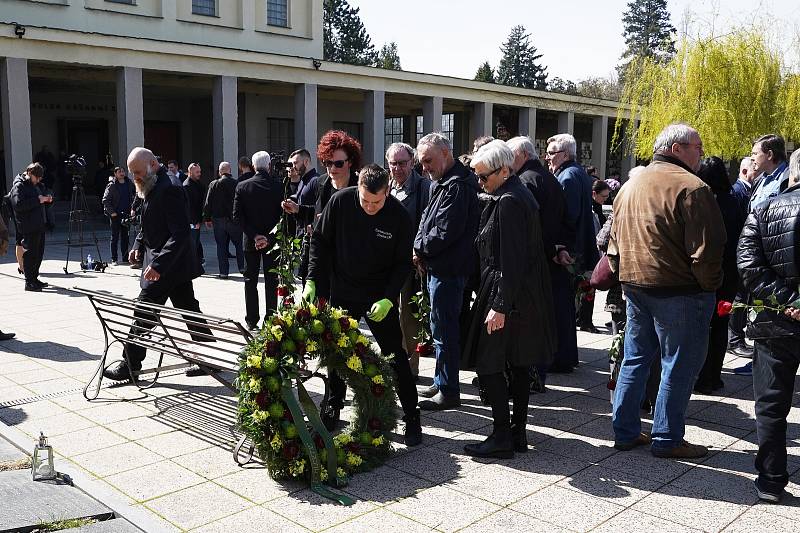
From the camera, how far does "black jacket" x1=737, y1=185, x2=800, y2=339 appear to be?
3.94 metres

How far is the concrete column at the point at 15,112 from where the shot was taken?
19.0m

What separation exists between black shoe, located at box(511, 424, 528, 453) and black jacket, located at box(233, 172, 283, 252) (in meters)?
4.20

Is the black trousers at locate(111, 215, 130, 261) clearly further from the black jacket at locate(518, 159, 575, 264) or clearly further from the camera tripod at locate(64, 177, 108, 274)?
the black jacket at locate(518, 159, 575, 264)

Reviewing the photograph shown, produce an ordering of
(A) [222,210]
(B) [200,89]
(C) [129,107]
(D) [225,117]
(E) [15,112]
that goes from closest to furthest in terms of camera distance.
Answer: (A) [222,210], (E) [15,112], (C) [129,107], (D) [225,117], (B) [200,89]

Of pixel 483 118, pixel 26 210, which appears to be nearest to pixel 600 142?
pixel 483 118

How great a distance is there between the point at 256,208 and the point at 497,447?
4547 millimetres

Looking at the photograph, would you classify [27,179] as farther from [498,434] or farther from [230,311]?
[498,434]

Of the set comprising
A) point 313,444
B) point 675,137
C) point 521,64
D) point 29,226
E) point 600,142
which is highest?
point 521,64

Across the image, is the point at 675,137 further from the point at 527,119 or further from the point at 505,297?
the point at 527,119

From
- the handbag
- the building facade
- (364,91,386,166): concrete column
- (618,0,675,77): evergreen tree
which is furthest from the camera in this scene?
(618,0,675,77): evergreen tree

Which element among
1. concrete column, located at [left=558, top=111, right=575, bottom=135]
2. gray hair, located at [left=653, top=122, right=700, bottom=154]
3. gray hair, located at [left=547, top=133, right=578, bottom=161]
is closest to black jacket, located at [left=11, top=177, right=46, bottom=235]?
gray hair, located at [left=547, top=133, right=578, bottom=161]

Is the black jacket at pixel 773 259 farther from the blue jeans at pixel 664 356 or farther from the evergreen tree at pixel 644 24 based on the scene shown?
the evergreen tree at pixel 644 24

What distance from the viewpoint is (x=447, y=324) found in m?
5.71

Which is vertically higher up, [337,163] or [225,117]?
[225,117]
